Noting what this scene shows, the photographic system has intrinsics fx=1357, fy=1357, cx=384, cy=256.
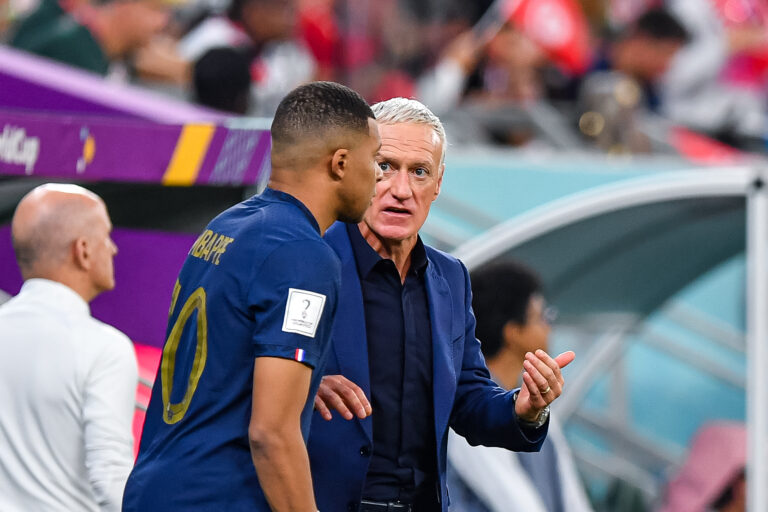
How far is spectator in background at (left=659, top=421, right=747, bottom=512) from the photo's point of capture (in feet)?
23.8

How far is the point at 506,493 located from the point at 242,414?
1988 millimetres

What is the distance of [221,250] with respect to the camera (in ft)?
8.55

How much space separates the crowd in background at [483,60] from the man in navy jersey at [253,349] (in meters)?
3.78

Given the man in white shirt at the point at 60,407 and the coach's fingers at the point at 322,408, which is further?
the man in white shirt at the point at 60,407

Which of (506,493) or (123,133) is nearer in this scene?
(123,133)

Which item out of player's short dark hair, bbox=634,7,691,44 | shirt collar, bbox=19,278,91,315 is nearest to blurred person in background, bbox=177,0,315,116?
player's short dark hair, bbox=634,7,691,44

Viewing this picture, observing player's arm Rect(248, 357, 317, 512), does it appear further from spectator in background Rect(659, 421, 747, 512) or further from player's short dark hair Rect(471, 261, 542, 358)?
spectator in background Rect(659, 421, 747, 512)

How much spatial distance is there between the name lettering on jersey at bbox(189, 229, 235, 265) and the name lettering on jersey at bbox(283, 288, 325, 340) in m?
0.18

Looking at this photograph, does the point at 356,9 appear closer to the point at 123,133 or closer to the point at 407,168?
the point at 123,133

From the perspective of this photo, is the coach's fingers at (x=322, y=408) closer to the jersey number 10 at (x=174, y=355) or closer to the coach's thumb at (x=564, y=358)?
the jersey number 10 at (x=174, y=355)

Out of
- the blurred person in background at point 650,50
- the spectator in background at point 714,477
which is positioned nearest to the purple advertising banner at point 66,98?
the spectator in background at point 714,477

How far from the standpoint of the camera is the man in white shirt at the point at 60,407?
3219 millimetres

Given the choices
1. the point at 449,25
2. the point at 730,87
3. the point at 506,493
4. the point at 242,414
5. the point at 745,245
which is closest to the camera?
the point at 242,414

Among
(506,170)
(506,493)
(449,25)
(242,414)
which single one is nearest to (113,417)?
(242,414)
